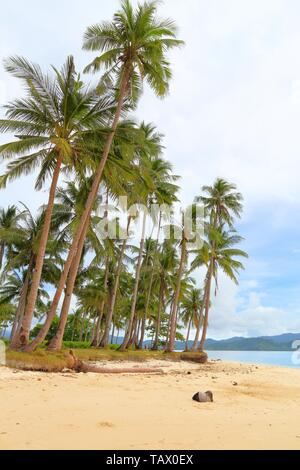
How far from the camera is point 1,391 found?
23.3 feet

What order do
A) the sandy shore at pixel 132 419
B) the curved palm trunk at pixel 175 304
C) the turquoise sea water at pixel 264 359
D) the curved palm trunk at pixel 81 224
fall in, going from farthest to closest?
1. the turquoise sea water at pixel 264 359
2. the curved palm trunk at pixel 175 304
3. the curved palm trunk at pixel 81 224
4. the sandy shore at pixel 132 419

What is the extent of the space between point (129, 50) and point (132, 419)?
47.3 feet

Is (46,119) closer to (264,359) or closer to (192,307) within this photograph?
(192,307)

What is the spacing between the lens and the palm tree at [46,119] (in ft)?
44.4

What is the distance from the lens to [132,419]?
5.44m

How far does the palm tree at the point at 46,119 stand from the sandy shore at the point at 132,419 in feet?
21.2

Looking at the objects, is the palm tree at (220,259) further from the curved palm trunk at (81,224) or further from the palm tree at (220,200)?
the curved palm trunk at (81,224)

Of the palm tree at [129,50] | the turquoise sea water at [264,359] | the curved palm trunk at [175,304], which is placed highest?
the palm tree at [129,50]

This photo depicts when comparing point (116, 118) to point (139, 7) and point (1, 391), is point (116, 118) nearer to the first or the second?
point (139, 7)

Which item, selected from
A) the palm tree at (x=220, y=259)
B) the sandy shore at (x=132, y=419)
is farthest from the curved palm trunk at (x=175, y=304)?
the sandy shore at (x=132, y=419)

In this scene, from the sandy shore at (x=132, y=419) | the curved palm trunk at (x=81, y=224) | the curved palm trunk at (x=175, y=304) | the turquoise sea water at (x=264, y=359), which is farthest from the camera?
the turquoise sea water at (x=264, y=359)
